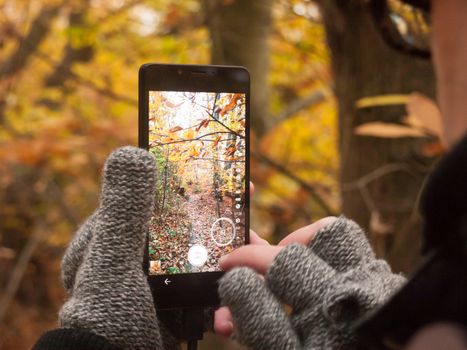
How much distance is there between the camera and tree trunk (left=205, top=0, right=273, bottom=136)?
2.61 m

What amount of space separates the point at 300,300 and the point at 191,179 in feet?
0.93

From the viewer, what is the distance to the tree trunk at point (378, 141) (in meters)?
2.00

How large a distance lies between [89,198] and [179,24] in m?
1.08

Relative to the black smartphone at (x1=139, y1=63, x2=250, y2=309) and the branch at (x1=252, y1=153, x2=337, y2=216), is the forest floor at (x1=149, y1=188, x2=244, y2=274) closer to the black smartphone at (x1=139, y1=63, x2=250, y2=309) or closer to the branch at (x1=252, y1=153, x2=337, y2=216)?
the black smartphone at (x1=139, y1=63, x2=250, y2=309)

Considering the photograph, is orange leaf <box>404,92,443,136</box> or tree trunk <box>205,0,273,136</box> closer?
orange leaf <box>404,92,443,136</box>

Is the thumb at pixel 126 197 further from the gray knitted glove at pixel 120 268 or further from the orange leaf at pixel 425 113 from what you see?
the orange leaf at pixel 425 113

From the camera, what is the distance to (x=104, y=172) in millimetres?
848

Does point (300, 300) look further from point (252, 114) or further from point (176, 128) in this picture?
point (252, 114)

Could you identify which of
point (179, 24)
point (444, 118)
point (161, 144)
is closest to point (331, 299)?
point (444, 118)

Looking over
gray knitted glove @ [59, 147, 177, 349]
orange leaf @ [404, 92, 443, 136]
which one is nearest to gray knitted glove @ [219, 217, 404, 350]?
gray knitted glove @ [59, 147, 177, 349]

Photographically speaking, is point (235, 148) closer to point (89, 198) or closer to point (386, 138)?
point (386, 138)

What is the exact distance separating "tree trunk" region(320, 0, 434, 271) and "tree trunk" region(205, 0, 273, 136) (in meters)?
0.57

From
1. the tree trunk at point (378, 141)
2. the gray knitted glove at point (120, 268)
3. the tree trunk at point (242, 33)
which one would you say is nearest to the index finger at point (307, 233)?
the gray knitted glove at point (120, 268)

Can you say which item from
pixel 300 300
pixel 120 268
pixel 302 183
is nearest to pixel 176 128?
pixel 120 268
